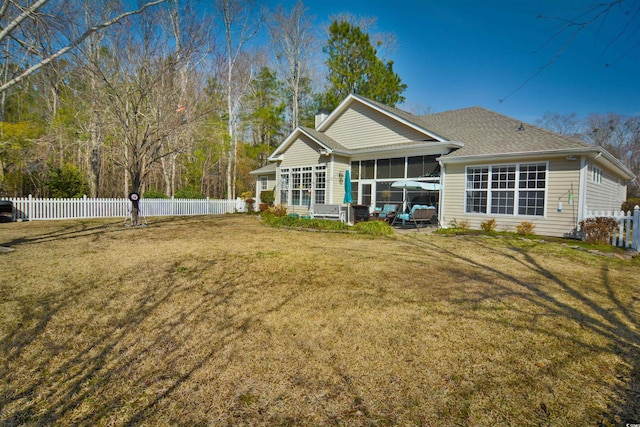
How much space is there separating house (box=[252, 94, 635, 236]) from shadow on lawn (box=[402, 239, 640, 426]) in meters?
5.10

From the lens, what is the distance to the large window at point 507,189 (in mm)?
11219

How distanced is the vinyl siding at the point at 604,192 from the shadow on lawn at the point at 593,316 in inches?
232

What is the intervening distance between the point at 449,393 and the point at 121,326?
3.27m

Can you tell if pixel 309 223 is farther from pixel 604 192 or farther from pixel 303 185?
pixel 604 192

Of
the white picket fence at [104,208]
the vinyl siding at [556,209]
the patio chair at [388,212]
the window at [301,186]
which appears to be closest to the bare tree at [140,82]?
the white picket fence at [104,208]

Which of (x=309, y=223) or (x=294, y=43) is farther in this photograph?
(x=294, y=43)

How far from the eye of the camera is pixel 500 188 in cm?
1195

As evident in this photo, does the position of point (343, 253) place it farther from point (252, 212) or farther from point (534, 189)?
point (252, 212)

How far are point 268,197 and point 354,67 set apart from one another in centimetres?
1411

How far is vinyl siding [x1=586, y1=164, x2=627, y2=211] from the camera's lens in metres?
11.0

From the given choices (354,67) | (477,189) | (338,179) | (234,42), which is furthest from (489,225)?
(234,42)

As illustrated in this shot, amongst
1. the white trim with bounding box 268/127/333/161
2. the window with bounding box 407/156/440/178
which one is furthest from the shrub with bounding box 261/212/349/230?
the window with bounding box 407/156/440/178

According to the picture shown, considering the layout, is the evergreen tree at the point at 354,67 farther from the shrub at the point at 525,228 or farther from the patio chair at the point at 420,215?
the shrub at the point at 525,228

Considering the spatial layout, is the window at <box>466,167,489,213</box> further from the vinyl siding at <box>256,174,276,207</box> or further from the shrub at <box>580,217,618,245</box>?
the vinyl siding at <box>256,174,276,207</box>
